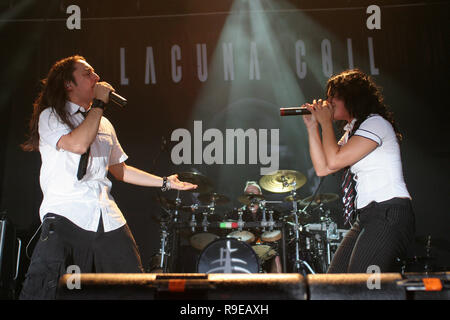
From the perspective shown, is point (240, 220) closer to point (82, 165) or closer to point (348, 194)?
point (348, 194)

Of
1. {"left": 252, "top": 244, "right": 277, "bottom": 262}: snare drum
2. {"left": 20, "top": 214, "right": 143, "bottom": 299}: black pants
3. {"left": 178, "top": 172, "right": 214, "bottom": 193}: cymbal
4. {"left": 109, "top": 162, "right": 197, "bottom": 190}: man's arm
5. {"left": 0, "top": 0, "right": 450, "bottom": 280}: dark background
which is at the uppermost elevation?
{"left": 0, "top": 0, "right": 450, "bottom": 280}: dark background

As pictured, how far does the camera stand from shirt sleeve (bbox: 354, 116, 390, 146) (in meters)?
2.14

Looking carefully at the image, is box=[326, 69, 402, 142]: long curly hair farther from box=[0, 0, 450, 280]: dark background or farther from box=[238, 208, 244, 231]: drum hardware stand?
box=[0, 0, 450, 280]: dark background

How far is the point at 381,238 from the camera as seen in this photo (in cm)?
197

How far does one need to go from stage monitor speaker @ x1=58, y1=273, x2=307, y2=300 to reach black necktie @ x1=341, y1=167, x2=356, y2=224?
1161 millimetres

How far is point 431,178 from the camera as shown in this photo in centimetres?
618

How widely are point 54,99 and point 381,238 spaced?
6.27ft

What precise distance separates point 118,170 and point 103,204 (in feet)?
1.82

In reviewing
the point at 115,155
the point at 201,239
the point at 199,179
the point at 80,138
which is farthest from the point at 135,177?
the point at 201,239

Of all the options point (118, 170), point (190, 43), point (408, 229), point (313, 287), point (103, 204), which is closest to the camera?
point (313, 287)

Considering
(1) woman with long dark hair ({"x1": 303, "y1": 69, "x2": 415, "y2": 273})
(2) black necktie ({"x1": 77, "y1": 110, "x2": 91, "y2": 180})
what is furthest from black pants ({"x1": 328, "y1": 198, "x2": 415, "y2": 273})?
(2) black necktie ({"x1": 77, "y1": 110, "x2": 91, "y2": 180})
